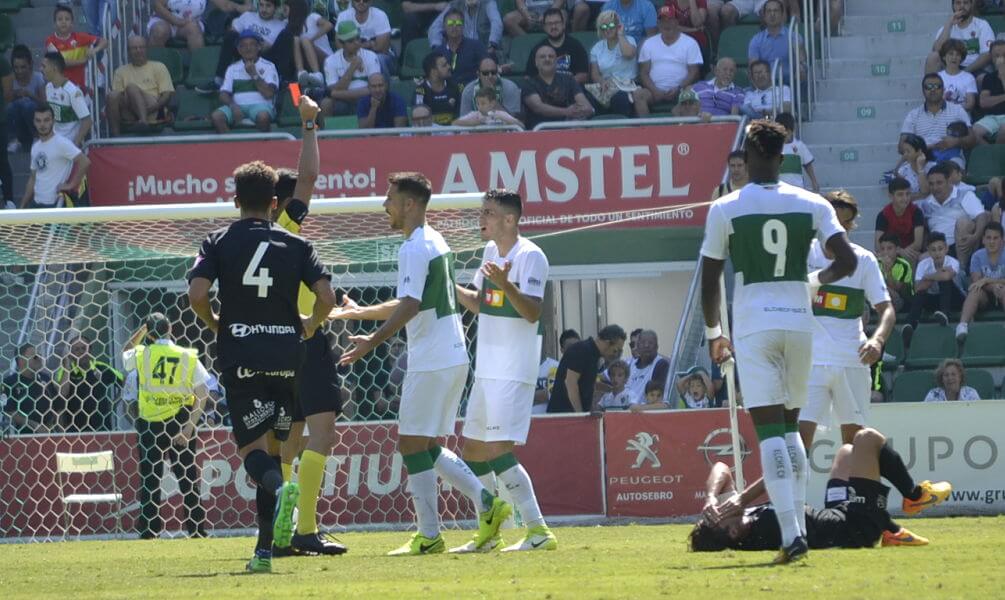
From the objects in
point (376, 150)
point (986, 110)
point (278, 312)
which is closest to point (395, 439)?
point (376, 150)

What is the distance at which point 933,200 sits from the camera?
1820cm

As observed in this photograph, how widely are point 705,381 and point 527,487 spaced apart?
6278 millimetres

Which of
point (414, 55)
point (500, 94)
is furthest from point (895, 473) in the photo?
point (414, 55)

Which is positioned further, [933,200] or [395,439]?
[933,200]

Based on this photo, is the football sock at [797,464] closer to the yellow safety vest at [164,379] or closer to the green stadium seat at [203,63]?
the yellow safety vest at [164,379]

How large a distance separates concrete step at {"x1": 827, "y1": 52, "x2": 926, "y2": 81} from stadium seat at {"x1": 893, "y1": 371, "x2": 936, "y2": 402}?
17.6ft

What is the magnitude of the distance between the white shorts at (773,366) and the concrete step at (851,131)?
504 inches

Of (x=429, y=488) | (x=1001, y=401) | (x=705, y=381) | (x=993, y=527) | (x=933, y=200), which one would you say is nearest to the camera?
(x=429, y=488)

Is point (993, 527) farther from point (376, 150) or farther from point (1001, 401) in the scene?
point (376, 150)

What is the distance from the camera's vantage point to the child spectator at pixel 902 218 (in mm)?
17859

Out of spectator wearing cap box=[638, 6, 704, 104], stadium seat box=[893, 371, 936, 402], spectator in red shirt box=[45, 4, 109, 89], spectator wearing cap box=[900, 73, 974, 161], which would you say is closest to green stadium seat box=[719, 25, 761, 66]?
spectator wearing cap box=[638, 6, 704, 104]

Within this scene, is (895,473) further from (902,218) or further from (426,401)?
(902,218)

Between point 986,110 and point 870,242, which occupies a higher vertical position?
point 986,110

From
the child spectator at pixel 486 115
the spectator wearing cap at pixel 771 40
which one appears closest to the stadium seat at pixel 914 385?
the spectator wearing cap at pixel 771 40
